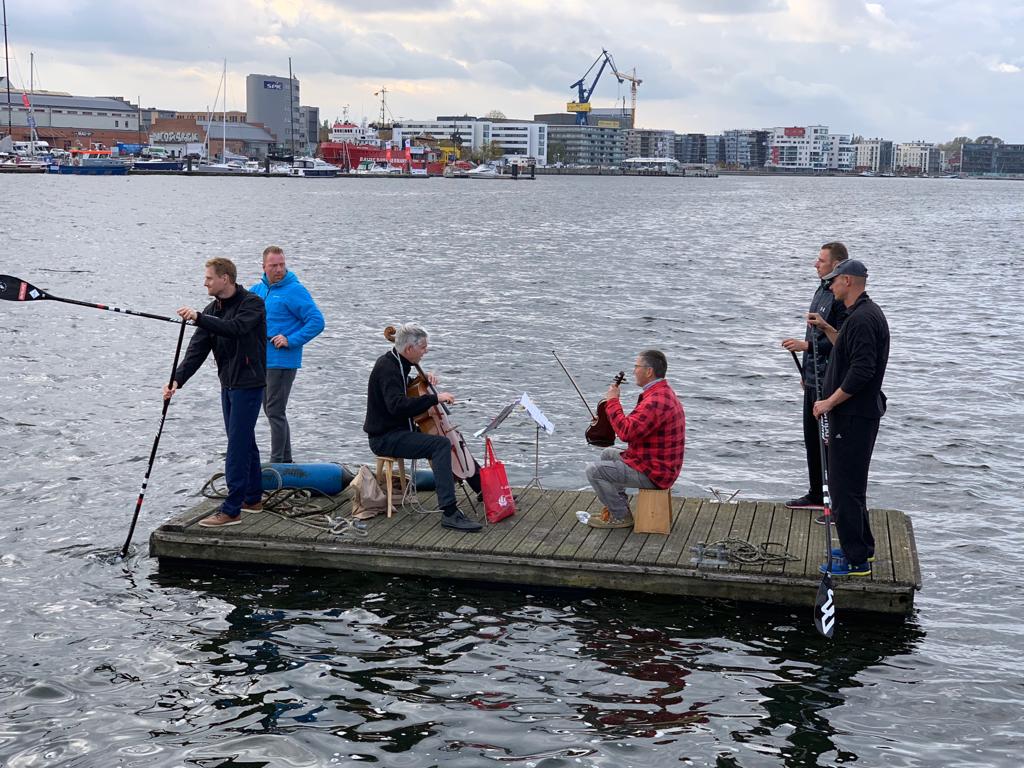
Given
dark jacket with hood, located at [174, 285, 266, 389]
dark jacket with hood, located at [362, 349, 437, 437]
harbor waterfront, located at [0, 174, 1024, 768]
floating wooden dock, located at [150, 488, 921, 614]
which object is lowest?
harbor waterfront, located at [0, 174, 1024, 768]

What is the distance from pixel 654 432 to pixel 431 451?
2.17 m

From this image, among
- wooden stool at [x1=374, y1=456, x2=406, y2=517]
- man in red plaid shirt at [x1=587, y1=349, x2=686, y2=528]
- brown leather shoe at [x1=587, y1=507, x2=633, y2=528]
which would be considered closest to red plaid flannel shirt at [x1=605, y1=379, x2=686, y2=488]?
man in red plaid shirt at [x1=587, y1=349, x2=686, y2=528]

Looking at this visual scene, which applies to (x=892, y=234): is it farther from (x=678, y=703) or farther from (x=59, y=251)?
(x=678, y=703)

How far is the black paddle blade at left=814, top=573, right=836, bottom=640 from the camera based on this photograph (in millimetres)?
9016

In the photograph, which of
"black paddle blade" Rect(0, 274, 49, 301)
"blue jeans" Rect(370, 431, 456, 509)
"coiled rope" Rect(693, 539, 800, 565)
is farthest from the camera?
"black paddle blade" Rect(0, 274, 49, 301)

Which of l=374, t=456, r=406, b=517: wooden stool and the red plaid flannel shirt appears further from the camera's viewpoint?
l=374, t=456, r=406, b=517: wooden stool

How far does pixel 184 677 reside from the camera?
874 centimetres

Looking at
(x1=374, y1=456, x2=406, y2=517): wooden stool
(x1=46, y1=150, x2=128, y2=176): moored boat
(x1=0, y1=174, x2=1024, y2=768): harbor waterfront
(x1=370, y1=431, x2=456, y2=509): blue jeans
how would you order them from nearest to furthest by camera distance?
(x1=0, y1=174, x2=1024, y2=768): harbor waterfront
(x1=370, y1=431, x2=456, y2=509): blue jeans
(x1=374, y1=456, x2=406, y2=517): wooden stool
(x1=46, y1=150, x2=128, y2=176): moored boat

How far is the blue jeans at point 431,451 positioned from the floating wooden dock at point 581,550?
0.41 metres

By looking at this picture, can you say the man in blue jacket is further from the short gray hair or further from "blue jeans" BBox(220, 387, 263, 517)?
the short gray hair

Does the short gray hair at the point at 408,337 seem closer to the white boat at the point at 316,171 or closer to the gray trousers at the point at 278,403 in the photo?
the gray trousers at the point at 278,403

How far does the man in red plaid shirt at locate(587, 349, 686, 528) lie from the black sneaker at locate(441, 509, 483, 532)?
4.12 feet

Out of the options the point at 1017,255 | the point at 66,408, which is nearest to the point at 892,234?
the point at 1017,255

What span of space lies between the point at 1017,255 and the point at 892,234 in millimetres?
18409
